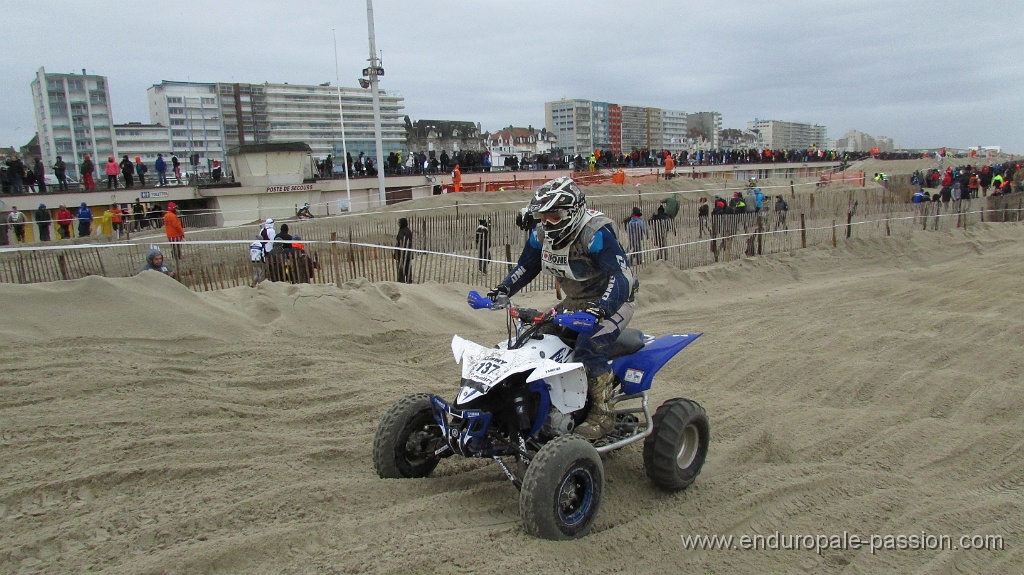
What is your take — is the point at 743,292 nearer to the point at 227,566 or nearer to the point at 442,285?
the point at 442,285

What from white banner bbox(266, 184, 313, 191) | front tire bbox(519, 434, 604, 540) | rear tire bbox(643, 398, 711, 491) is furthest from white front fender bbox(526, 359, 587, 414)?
white banner bbox(266, 184, 313, 191)

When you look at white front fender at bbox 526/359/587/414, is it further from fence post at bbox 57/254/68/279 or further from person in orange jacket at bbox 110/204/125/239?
person in orange jacket at bbox 110/204/125/239

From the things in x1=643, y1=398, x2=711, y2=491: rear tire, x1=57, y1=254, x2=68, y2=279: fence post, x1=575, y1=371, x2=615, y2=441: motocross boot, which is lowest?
x1=643, y1=398, x2=711, y2=491: rear tire

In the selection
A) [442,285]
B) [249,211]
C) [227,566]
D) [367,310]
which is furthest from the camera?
[249,211]

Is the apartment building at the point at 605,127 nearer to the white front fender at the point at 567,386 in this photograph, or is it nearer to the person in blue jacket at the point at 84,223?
the person in blue jacket at the point at 84,223

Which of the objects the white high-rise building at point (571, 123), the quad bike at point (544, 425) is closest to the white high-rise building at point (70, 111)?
the quad bike at point (544, 425)

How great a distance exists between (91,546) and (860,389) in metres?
6.85

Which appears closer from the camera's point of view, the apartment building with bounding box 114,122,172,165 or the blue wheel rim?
the blue wheel rim

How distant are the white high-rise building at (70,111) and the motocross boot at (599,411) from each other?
35.1m

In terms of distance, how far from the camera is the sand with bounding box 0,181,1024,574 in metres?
3.45

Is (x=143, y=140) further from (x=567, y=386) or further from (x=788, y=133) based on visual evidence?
(x=788, y=133)

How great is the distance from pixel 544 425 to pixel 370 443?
158 centimetres

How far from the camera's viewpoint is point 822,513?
4.29m

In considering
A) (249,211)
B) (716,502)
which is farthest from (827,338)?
(249,211)
